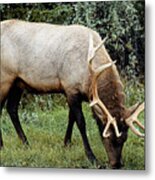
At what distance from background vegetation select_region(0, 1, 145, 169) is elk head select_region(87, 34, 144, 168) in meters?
0.03

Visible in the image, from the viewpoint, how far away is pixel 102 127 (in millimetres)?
3004

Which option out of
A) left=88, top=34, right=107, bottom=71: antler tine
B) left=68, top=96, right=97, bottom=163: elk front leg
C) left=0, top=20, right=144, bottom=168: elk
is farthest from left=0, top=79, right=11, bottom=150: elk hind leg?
left=88, top=34, right=107, bottom=71: antler tine

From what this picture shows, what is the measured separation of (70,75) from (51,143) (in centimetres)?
35

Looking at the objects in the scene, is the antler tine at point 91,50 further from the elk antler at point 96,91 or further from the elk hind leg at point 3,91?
the elk hind leg at point 3,91

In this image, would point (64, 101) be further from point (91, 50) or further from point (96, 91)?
point (91, 50)

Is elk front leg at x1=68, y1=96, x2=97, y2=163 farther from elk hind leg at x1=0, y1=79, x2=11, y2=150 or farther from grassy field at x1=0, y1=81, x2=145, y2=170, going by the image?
elk hind leg at x1=0, y1=79, x2=11, y2=150

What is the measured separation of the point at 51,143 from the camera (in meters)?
3.10

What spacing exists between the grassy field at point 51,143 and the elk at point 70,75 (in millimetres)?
29

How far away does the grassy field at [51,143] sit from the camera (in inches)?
117

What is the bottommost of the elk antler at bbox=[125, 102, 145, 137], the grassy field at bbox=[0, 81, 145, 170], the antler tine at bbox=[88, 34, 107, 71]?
the grassy field at bbox=[0, 81, 145, 170]

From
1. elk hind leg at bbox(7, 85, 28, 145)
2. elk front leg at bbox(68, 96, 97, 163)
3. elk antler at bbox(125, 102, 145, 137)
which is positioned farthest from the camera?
elk hind leg at bbox(7, 85, 28, 145)

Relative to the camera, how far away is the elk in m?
2.97

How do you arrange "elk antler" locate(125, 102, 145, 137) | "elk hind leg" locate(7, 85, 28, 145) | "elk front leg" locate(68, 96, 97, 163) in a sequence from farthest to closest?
"elk hind leg" locate(7, 85, 28, 145) < "elk front leg" locate(68, 96, 97, 163) < "elk antler" locate(125, 102, 145, 137)

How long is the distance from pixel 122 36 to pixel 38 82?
1.58 ft
